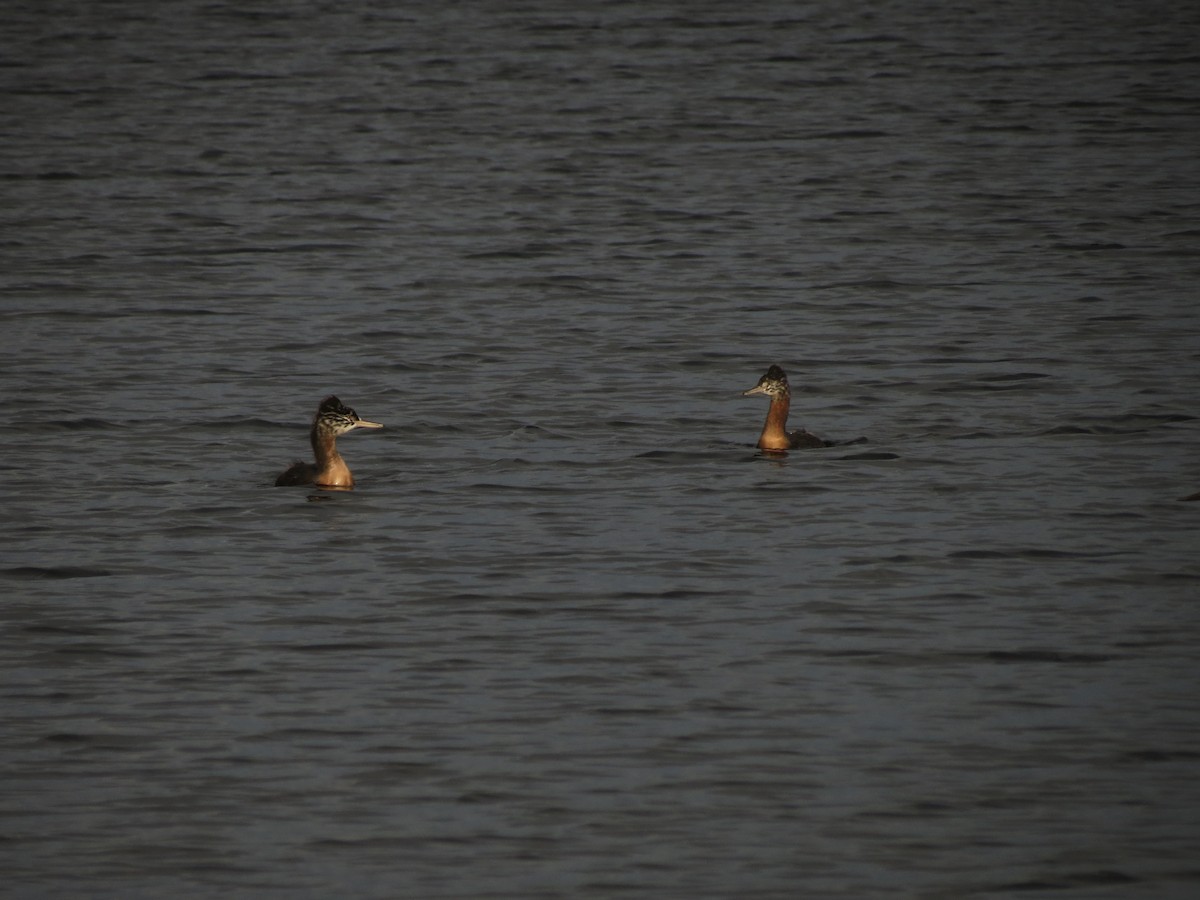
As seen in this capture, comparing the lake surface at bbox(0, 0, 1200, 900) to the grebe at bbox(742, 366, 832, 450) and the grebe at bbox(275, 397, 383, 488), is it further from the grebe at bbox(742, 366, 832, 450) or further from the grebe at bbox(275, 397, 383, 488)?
the grebe at bbox(742, 366, 832, 450)

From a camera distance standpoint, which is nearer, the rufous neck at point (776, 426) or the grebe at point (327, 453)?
the grebe at point (327, 453)

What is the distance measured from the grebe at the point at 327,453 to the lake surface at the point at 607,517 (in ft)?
0.65

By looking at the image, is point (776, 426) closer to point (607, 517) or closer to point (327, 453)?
point (607, 517)

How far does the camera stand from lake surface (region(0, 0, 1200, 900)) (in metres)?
10.2

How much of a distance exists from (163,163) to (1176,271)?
2081 cm

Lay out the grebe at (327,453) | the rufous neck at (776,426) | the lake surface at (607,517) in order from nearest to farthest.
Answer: the lake surface at (607,517), the grebe at (327,453), the rufous neck at (776,426)

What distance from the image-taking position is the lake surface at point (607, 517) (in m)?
10.2

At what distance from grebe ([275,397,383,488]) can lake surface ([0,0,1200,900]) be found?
0.65ft

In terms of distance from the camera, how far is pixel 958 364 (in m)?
23.5

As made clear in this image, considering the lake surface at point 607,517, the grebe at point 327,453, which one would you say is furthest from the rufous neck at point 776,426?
the grebe at point 327,453

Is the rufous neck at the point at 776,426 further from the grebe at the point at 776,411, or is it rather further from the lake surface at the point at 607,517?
the lake surface at the point at 607,517

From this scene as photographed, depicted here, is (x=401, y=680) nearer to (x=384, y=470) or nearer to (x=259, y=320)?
(x=384, y=470)

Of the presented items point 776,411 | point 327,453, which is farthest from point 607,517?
point 776,411

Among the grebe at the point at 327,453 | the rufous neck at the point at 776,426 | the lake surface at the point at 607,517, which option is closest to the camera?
the lake surface at the point at 607,517
